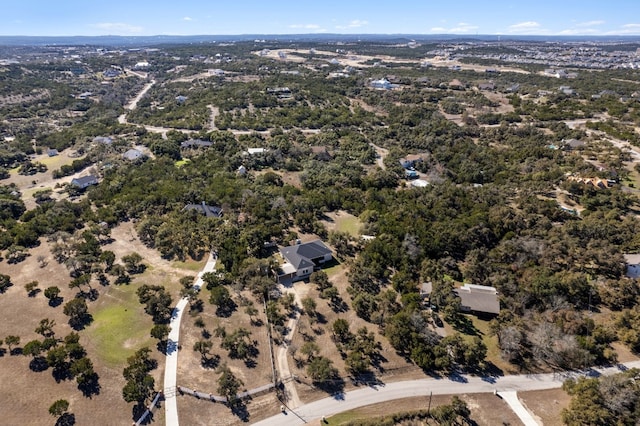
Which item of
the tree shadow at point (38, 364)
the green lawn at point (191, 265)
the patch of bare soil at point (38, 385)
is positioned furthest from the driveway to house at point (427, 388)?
the green lawn at point (191, 265)

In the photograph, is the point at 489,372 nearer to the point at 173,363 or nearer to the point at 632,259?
the point at 632,259

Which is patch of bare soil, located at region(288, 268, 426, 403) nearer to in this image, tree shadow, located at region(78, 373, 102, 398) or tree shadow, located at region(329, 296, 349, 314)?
tree shadow, located at region(329, 296, 349, 314)

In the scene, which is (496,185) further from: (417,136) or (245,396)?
(245,396)

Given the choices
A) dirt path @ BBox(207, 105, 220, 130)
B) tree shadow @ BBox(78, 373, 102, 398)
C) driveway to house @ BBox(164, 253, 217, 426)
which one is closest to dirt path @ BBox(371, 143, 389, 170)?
dirt path @ BBox(207, 105, 220, 130)

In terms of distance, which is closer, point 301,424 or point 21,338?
point 301,424

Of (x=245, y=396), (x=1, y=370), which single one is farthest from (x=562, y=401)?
(x=1, y=370)

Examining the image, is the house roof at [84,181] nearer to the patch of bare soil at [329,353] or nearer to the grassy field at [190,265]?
the grassy field at [190,265]

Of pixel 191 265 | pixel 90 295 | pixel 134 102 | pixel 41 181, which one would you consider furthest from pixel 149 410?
pixel 134 102
